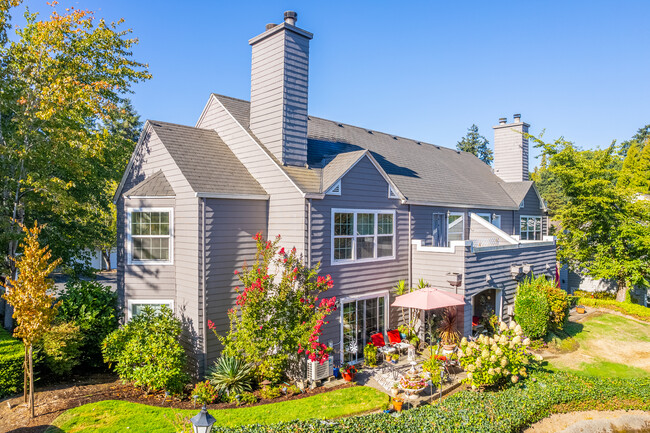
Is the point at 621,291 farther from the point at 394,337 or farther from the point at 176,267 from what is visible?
the point at 176,267

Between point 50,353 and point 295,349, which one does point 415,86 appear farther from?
point 50,353

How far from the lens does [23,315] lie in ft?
31.4

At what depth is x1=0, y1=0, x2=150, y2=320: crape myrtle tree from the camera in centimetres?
1421

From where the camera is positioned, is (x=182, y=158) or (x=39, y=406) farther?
(x=182, y=158)

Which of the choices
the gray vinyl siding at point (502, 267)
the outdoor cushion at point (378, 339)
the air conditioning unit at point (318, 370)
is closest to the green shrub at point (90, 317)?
the air conditioning unit at point (318, 370)

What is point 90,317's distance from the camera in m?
12.7

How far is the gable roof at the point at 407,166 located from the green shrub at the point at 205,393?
6407 millimetres

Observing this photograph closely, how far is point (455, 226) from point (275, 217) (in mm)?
9716

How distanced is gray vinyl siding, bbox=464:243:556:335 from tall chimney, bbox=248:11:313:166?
24.9 feet

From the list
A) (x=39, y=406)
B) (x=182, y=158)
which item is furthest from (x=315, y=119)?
(x=39, y=406)

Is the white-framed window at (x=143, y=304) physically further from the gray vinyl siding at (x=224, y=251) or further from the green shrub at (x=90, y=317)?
the gray vinyl siding at (x=224, y=251)

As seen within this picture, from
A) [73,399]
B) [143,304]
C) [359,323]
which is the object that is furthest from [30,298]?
[359,323]

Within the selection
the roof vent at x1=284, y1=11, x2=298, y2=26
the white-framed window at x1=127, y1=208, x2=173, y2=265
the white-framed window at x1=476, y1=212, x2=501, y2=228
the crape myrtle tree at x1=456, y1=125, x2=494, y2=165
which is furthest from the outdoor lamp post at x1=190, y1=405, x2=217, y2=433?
the crape myrtle tree at x1=456, y1=125, x2=494, y2=165

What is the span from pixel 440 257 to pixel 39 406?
13.3m
